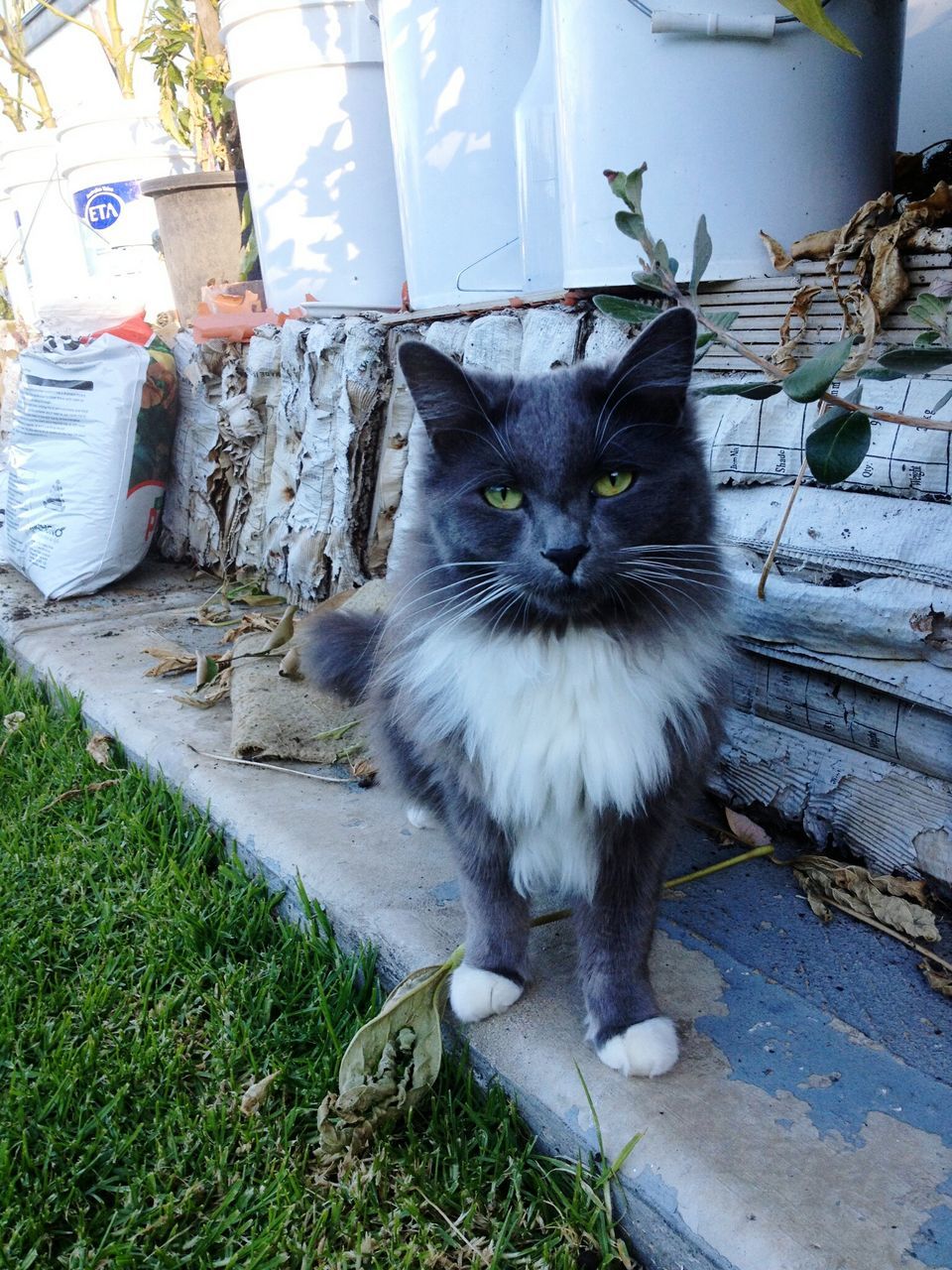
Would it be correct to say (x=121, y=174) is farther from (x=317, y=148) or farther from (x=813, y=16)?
(x=813, y=16)

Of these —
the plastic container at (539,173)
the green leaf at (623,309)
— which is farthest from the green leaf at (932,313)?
the plastic container at (539,173)

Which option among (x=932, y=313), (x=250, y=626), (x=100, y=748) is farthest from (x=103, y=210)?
(x=932, y=313)

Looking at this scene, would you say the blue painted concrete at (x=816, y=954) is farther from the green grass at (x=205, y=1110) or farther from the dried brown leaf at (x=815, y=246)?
the dried brown leaf at (x=815, y=246)

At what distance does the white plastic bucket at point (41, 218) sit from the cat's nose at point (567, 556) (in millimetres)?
5845

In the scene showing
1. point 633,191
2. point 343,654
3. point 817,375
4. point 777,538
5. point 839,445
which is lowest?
point 343,654

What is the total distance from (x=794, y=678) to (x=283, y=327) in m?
2.36

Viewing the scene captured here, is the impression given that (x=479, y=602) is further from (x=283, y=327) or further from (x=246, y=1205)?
(x=283, y=327)

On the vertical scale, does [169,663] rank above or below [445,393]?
below

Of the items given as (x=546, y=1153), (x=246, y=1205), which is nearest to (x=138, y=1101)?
(x=246, y=1205)

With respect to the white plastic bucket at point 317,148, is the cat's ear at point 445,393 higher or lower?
lower

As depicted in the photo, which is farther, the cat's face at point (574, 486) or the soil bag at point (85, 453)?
the soil bag at point (85, 453)

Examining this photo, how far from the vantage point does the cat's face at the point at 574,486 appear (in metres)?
1.37

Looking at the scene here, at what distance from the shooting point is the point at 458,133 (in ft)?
9.27

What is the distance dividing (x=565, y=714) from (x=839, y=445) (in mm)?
542
